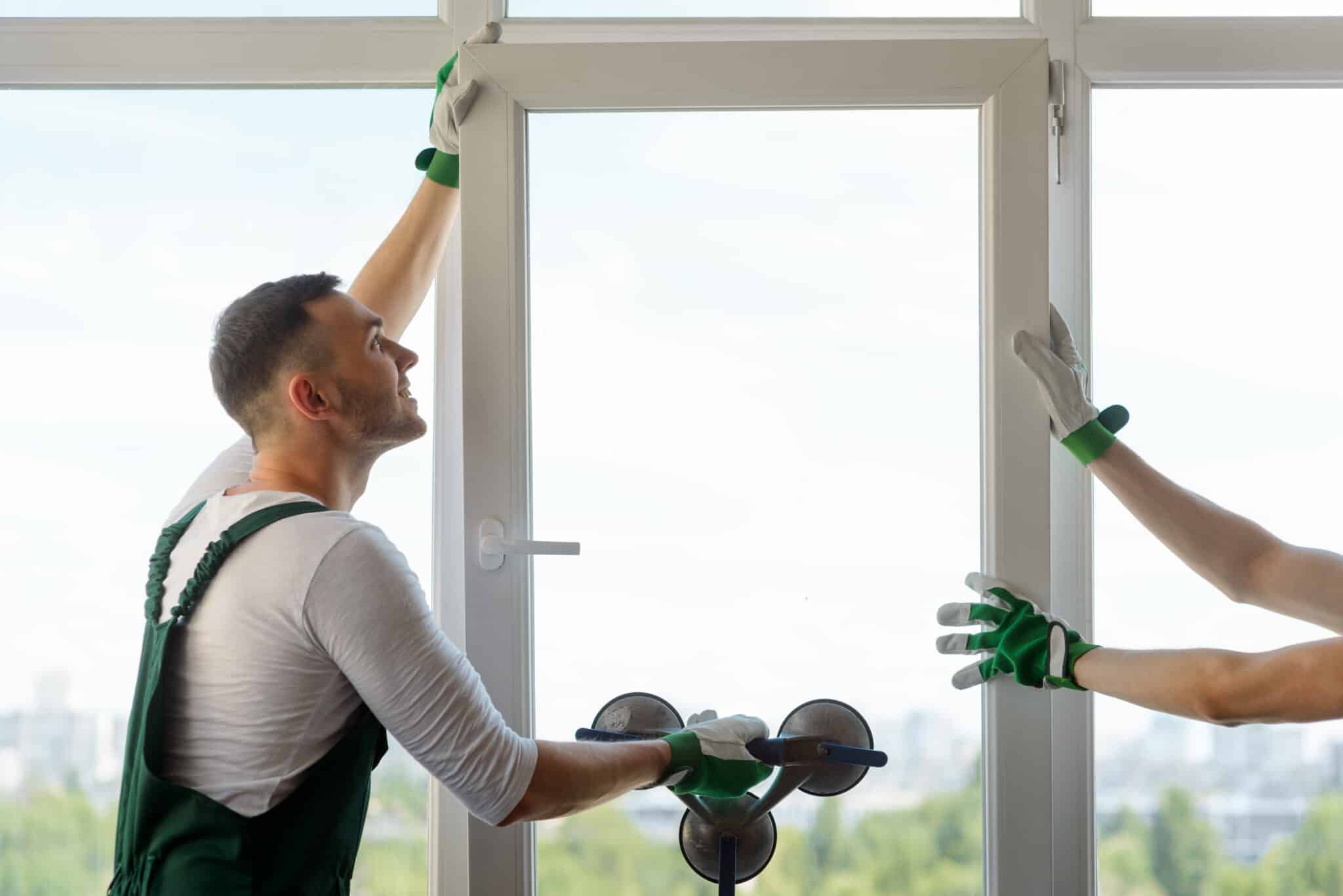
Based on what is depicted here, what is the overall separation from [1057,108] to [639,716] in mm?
1185

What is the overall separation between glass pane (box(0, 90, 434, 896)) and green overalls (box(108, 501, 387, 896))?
1.63 feet

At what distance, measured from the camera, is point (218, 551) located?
1.30 m

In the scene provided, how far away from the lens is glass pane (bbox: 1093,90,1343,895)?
5.89ft

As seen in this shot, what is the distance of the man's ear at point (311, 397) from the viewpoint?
55.5 inches

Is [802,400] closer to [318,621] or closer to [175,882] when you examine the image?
[318,621]

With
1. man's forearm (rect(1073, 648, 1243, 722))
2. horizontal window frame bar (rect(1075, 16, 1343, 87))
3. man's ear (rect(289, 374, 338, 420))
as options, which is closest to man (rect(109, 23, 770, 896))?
man's ear (rect(289, 374, 338, 420))

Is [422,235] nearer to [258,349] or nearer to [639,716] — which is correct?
[258,349]

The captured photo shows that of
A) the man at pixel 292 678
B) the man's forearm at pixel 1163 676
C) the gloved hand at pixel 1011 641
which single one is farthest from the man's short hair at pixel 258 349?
the man's forearm at pixel 1163 676

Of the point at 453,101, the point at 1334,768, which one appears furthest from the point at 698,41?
the point at 1334,768

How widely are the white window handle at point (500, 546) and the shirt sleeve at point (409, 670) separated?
12.7 inches

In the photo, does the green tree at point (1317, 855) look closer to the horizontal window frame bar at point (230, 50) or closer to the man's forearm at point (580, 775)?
the man's forearm at point (580, 775)

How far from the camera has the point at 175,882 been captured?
127 cm

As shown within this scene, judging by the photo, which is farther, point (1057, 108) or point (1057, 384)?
point (1057, 108)

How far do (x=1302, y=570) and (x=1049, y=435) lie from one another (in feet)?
1.35
